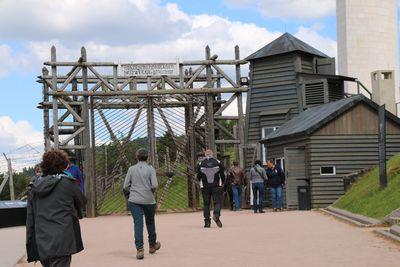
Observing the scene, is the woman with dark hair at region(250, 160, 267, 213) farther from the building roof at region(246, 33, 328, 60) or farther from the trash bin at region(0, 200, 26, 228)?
the building roof at region(246, 33, 328, 60)

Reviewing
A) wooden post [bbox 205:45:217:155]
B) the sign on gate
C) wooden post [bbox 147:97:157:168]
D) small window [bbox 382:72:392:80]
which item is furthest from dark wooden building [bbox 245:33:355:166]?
the sign on gate

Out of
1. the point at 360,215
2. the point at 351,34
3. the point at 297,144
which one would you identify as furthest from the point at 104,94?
the point at 351,34

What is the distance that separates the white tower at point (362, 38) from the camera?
48.1 metres

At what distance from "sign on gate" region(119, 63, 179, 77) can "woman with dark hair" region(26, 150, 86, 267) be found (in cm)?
1746

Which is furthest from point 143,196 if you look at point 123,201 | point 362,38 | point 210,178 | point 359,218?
point 362,38

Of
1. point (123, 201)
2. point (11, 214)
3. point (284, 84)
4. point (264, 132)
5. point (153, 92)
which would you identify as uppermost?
point (284, 84)

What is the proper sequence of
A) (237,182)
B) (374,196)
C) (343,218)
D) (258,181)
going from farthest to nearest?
(237,182)
(258,181)
(374,196)
(343,218)

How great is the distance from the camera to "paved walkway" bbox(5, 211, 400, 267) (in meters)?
9.60

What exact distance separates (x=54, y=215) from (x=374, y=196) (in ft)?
37.0

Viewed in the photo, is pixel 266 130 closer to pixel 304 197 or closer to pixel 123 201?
pixel 304 197

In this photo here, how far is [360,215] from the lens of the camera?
15.7m

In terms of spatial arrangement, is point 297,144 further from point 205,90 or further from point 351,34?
point 351,34

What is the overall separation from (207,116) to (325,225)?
10912 mm

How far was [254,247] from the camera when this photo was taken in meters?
11.3
